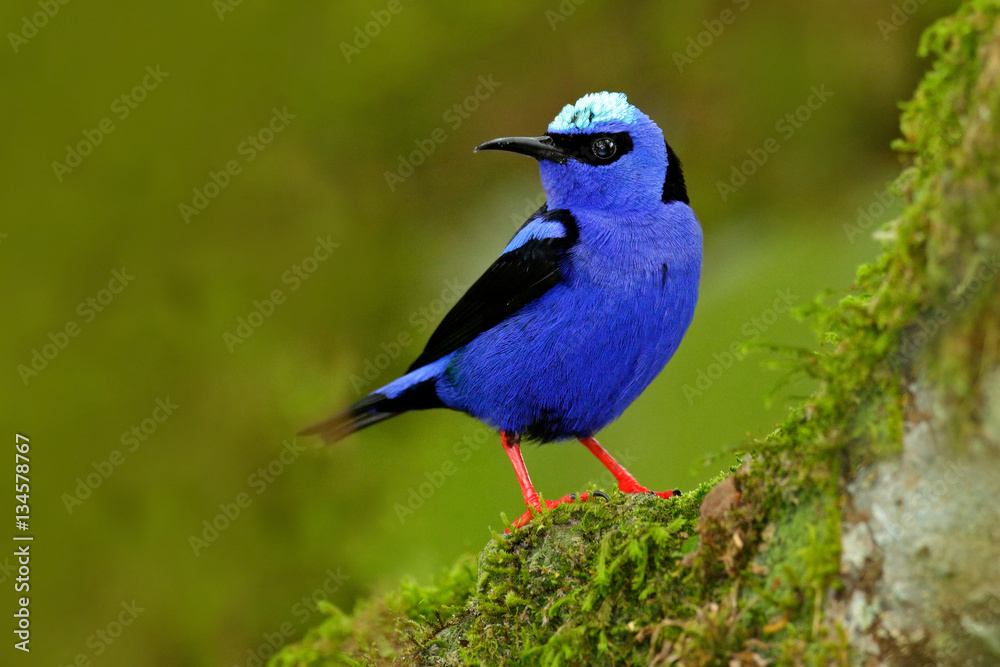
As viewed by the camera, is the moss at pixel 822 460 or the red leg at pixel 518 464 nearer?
the moss at pixel 822 460

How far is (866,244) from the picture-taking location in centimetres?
636

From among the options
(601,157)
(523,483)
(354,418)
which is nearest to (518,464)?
(523,483)

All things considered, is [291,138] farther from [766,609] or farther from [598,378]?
[766,609]

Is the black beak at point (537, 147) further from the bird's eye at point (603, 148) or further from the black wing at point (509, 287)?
the black wing at point (509, 287)

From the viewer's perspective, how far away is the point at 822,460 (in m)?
2.27

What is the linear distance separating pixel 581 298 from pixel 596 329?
164mm

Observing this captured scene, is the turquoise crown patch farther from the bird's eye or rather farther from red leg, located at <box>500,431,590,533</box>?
red leg, located at <box>500,431,590,533</box>

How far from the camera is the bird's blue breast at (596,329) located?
14.0 feet

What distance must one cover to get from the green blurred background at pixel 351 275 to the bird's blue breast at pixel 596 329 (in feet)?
5.37

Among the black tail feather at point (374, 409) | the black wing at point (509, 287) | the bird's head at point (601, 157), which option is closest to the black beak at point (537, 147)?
the bird's head at point (601, 157)

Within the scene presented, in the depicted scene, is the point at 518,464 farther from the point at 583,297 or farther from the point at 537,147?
the point at 537,147

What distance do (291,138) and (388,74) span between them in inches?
38.7

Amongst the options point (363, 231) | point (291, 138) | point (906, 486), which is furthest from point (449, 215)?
point (906, 486)

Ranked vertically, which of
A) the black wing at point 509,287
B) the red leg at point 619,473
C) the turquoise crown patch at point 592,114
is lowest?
the red leg at point 619,473
